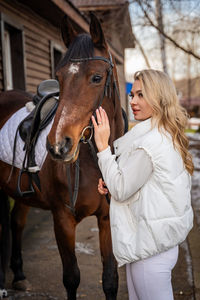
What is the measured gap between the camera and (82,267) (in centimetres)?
370

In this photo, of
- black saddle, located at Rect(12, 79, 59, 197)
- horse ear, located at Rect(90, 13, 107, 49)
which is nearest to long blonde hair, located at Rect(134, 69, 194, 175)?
horse ear, located at Rect(90, 13, 107, 49)

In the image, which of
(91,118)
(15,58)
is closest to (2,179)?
(91,118)

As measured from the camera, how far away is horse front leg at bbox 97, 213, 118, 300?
2.57m

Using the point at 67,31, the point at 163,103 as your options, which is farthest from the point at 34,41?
the point at 163,103

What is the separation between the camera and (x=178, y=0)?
18.5ft

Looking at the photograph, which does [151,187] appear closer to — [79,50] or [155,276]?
[155,276]

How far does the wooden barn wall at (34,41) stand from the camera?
20.0 feet

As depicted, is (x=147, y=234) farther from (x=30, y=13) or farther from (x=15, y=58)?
(x=30, y=13)

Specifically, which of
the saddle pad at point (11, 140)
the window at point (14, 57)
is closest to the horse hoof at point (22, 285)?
the saddle pad at point (11, 140)

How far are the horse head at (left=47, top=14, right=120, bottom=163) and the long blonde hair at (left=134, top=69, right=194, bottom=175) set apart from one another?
0.38m

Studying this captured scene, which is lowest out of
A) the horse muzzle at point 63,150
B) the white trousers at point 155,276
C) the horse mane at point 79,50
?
the white trousers at point 155,276

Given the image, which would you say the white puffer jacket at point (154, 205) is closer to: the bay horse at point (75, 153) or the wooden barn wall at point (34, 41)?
the bay horse at point (75, 153)

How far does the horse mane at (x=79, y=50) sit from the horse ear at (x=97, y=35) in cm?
4

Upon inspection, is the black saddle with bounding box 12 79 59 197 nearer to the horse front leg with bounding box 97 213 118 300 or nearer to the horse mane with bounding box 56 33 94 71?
the horse front leg with bounding box 97 213 118 300
